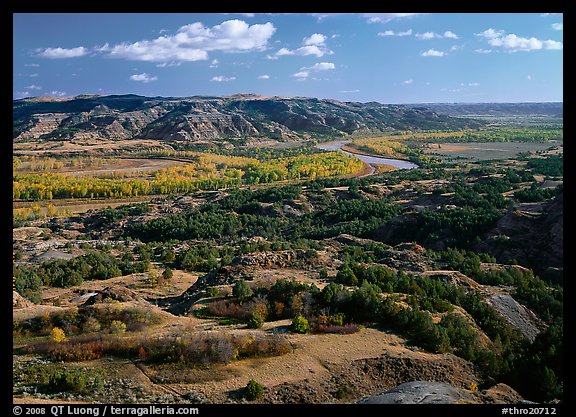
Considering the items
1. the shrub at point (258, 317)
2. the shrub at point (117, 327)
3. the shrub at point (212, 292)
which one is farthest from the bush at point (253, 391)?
the shrub at point (212, 292)

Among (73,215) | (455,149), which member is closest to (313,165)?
(73,215)

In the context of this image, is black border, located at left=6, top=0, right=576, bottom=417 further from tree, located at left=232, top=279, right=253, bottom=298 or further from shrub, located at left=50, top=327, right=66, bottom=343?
tree, located at left=232, top=279, right=253, bottom=298

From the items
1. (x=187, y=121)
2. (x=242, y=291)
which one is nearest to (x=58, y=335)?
(x=242, y=291)

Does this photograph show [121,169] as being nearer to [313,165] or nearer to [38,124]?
[313,165]

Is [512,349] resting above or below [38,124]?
below

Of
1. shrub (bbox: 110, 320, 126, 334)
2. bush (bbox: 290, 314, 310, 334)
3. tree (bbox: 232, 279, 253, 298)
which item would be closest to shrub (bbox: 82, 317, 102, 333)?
shrub (bbox: 110, 320, 126, 334)

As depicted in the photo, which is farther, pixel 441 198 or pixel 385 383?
pixel 441 198

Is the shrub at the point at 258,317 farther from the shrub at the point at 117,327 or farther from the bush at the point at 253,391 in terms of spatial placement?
the shrub at the point at 117,327
